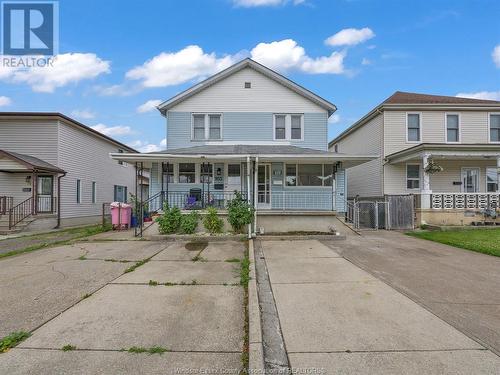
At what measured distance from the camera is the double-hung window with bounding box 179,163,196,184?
47.4 feet

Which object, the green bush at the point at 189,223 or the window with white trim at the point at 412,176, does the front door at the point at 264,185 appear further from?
the window with white trim at the point at 412,176

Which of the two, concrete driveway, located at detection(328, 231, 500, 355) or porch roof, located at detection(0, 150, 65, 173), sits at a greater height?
porch roof, located at detection(0, 150, 65, 173)

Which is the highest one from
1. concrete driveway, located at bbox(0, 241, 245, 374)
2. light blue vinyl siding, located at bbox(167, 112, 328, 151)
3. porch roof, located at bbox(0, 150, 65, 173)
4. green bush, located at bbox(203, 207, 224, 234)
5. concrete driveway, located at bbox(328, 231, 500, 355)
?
light blue vinyl siding, located at bbox(167, 112, 328, 151)

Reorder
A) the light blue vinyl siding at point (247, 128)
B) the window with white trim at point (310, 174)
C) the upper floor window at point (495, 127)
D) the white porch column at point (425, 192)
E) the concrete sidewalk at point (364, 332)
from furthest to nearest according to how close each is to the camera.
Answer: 1. the upper floor window at point (495, 127)
2. the light blue vinyl siding at point (247, 128)
3. the window with white trim at point (310, 174)
4. the white porch column at point (425, 192)
5. the concrete sidewalk at point (364, 332)

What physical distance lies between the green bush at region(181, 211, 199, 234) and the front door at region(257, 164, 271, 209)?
4210 millimetres

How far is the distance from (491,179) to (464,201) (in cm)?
433

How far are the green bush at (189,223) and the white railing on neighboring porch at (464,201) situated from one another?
11629mm

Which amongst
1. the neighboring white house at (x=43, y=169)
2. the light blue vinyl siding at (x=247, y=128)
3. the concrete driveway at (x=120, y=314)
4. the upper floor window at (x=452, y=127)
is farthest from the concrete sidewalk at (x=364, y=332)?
the upper floor window at (x=452, y=127)

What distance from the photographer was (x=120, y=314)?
4.00 meters

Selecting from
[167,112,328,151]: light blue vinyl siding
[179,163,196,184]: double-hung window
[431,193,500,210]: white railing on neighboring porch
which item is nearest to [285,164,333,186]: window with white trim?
[167,112,328,151]: light blue vinyl siding

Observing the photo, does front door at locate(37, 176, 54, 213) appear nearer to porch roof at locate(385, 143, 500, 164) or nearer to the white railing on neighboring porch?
porch roof at locate(385, 143, 500, 164)

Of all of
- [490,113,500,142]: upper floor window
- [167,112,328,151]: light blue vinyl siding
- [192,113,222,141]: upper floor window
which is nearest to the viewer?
[167,112,328,151]: light blue vinyl siding

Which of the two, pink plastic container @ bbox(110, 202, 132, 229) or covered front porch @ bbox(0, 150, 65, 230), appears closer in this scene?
pink plastic container @ bbox(110, 202, 132, 229)

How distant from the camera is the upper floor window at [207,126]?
50.5ft
